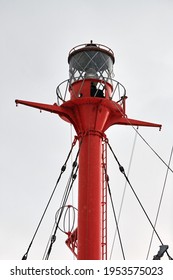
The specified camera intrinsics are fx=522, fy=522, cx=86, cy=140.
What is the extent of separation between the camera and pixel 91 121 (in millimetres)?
10719

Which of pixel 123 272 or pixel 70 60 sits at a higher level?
pixel 70 60

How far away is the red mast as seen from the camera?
988 centimetres

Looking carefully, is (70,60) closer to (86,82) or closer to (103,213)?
(86,82)

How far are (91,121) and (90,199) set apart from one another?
1667mm

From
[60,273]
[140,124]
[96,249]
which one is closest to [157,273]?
[60,273]

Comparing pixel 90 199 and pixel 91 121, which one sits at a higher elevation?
pixel 91 121

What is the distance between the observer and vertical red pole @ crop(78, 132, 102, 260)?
9.72 metres

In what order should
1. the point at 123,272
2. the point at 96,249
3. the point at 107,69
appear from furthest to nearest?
the point at 107,69
the point at 96,249
the point at 123,272

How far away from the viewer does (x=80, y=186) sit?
33.7 feet

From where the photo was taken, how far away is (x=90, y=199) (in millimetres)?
10047

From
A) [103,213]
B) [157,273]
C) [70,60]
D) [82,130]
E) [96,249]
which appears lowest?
→ [157,273]

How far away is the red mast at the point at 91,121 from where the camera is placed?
988 centimetres

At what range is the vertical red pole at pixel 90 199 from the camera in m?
9.72

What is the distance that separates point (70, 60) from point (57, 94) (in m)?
0.89
